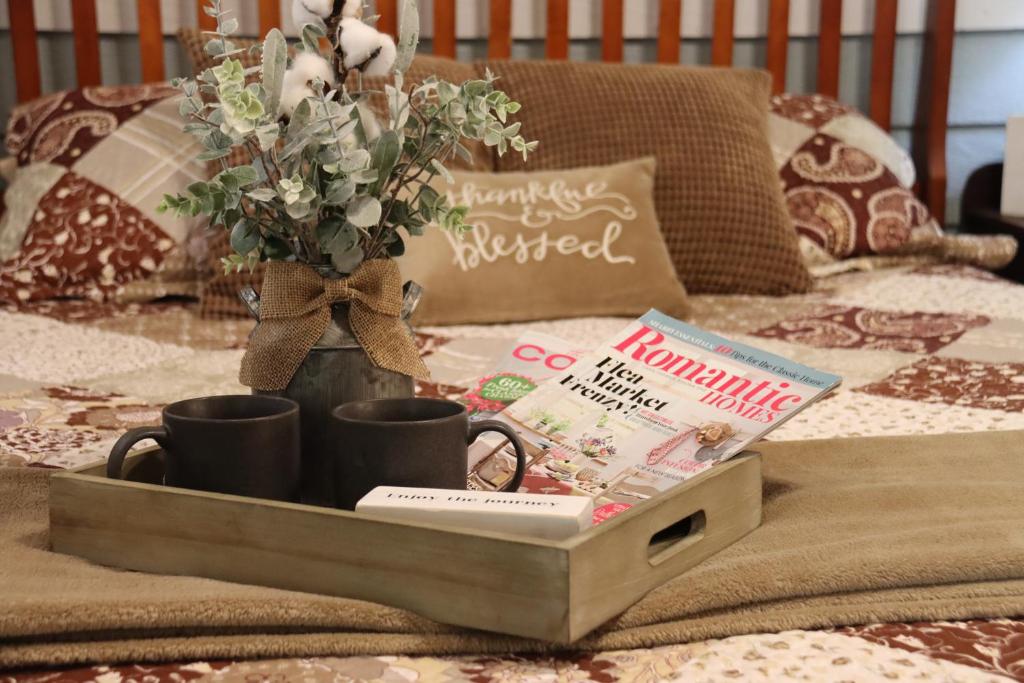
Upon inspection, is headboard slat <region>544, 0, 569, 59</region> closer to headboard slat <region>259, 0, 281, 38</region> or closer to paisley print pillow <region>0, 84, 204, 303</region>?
headboard slat <region>259, 0, 281, 38</region>

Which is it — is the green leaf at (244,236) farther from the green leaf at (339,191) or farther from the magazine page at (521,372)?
the magazine page at (521,372)

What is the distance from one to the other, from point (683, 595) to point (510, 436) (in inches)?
5.9

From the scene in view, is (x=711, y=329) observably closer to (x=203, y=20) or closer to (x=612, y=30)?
(x=612, y=30)

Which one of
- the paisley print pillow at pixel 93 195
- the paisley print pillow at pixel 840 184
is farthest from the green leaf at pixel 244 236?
the paisley print pillow at pixel 840 184

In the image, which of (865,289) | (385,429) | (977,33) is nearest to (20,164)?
(865,289)

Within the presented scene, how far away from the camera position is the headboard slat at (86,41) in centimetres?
247

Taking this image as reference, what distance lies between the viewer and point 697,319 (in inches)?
70.6

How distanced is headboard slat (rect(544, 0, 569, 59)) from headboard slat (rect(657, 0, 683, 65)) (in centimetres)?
22

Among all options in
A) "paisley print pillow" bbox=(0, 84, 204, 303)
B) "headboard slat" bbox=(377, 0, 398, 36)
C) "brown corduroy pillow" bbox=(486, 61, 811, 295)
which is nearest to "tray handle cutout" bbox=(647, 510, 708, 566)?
"brown corduroy pillow" bbox=(486, 61, 811, 295)

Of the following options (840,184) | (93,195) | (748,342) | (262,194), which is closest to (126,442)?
(262,194)

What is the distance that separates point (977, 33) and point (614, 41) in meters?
0.93

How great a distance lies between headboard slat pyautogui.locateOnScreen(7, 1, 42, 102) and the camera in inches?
97.0

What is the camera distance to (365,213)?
0.73 meters

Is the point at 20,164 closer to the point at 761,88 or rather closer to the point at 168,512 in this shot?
the point at 761,88
